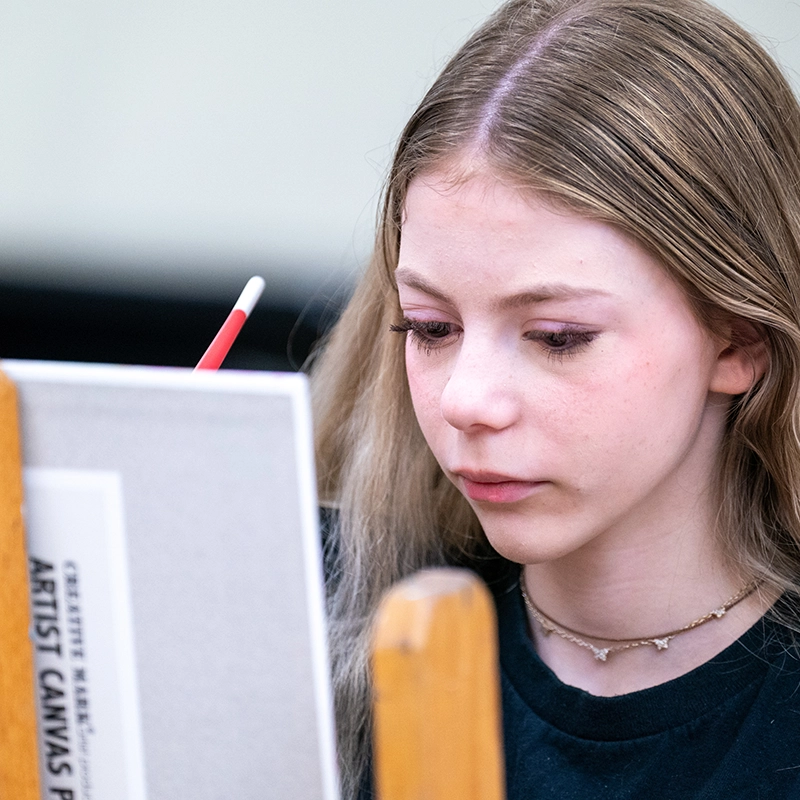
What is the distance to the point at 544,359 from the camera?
75 cm

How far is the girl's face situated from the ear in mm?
46

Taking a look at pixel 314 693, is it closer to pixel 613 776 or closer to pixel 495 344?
pixel 495 344

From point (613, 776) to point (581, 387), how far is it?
347 millimetres

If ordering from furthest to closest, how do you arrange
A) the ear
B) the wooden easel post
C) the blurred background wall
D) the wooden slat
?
the blurred background wall
the ear
the wooden slat
the wooden easel post

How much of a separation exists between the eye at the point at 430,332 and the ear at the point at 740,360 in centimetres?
21

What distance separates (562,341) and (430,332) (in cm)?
11

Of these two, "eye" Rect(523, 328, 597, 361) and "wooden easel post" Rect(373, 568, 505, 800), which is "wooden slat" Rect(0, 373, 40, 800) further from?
"eye" Rect(523, 328, 597, 361)

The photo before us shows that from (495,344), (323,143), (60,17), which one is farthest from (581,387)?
(60,17)

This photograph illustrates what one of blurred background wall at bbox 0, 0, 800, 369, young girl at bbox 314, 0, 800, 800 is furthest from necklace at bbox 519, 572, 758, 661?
blurred background wall at bbox 0, 0, 800, 369

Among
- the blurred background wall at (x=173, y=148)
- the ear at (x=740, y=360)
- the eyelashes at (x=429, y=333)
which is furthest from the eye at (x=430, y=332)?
the blurred background wall at (x=173, y=148)

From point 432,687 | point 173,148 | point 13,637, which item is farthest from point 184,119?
point 432,687

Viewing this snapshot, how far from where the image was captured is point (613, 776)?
886mm

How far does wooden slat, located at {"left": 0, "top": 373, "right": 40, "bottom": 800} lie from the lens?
1.77 feet

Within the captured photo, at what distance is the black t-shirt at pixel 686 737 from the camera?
85 cm
